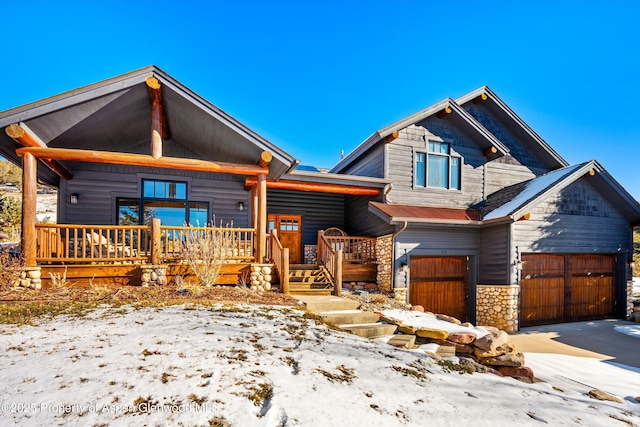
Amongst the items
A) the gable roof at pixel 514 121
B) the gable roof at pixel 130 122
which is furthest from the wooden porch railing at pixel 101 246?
the gable roof at pixel 514 121

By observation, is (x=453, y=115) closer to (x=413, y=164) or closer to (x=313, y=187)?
(x=413, y=164)

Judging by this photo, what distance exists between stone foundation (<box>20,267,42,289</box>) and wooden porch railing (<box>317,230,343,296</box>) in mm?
7048

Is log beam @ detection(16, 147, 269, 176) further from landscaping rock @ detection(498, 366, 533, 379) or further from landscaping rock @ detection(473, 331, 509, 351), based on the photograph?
landscaping rock @ detection(498, 366, 533, 379)

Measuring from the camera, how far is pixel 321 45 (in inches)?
705

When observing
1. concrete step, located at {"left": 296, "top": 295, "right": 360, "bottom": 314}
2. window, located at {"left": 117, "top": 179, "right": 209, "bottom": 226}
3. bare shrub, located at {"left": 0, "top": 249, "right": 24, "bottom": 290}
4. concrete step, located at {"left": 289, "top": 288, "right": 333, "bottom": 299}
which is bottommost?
concrete step, located at {"left": 289, "top": 288, "right": 333, "bottom": 299}

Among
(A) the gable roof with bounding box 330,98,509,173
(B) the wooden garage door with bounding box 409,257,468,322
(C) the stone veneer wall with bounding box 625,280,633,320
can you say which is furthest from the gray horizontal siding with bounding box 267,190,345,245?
(C) the stone veneer wall with bounding box 625,280,633,320

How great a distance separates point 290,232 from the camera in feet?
44.8

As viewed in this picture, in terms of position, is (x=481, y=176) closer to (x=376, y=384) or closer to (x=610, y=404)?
(x=610, y=404)

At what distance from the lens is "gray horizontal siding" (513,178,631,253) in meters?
11.0

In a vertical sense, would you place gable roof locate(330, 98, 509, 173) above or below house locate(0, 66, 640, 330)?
above

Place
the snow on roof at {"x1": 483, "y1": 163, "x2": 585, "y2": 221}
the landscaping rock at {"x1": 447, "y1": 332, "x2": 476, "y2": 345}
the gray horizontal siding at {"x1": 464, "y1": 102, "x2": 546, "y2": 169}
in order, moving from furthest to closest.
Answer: the gray horizontal siding at {"x1": 464, "y1": 102, "x2": 546, "y2": 169}, the snow on roof at {"x1": 483, "y1": 163, "x2": 585, "y2": 221}, the landscaping rock at {"x1": 447, "y1": 332, "x2": 476, "y2": 345}

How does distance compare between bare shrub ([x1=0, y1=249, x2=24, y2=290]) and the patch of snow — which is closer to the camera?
bare shrub ([x1=0, y1=249, x2=24, y2=290])

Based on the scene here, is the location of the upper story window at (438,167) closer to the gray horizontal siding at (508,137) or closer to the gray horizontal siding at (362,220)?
the gray horizontal siding at (362,220)

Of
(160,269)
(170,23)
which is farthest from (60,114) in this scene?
(170,23)
